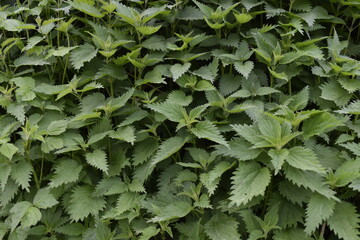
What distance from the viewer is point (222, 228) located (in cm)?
181

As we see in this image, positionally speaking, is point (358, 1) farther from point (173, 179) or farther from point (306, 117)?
point (173, 179)

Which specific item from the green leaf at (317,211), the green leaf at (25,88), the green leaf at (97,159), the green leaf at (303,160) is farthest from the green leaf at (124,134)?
the green leaf at (317,211)

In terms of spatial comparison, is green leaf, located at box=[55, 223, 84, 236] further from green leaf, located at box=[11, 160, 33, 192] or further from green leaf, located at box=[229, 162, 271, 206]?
green leaf, located at box=[229, 162, 271, 206]

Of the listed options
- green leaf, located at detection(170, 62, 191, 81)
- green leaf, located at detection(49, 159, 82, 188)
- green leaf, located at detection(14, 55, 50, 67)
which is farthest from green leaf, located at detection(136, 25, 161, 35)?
green leaf, located at detection(49, 159, 82, 188)

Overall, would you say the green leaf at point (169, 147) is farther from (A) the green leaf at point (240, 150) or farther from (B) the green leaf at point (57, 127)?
(B) the green leaf at point (57, 127)

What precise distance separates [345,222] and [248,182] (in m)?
0.50

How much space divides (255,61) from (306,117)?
821mm

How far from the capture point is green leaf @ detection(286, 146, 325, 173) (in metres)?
1.62

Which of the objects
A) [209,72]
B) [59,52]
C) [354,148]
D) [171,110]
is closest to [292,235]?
[354,148]

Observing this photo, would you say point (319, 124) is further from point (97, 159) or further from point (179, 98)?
point (97, 159)

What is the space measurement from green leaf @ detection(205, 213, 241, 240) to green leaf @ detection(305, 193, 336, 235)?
344 millimetres

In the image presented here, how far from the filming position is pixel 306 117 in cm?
176

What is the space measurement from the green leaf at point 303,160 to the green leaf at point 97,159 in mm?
971

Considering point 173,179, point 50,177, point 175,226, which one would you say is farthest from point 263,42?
point 50,177
